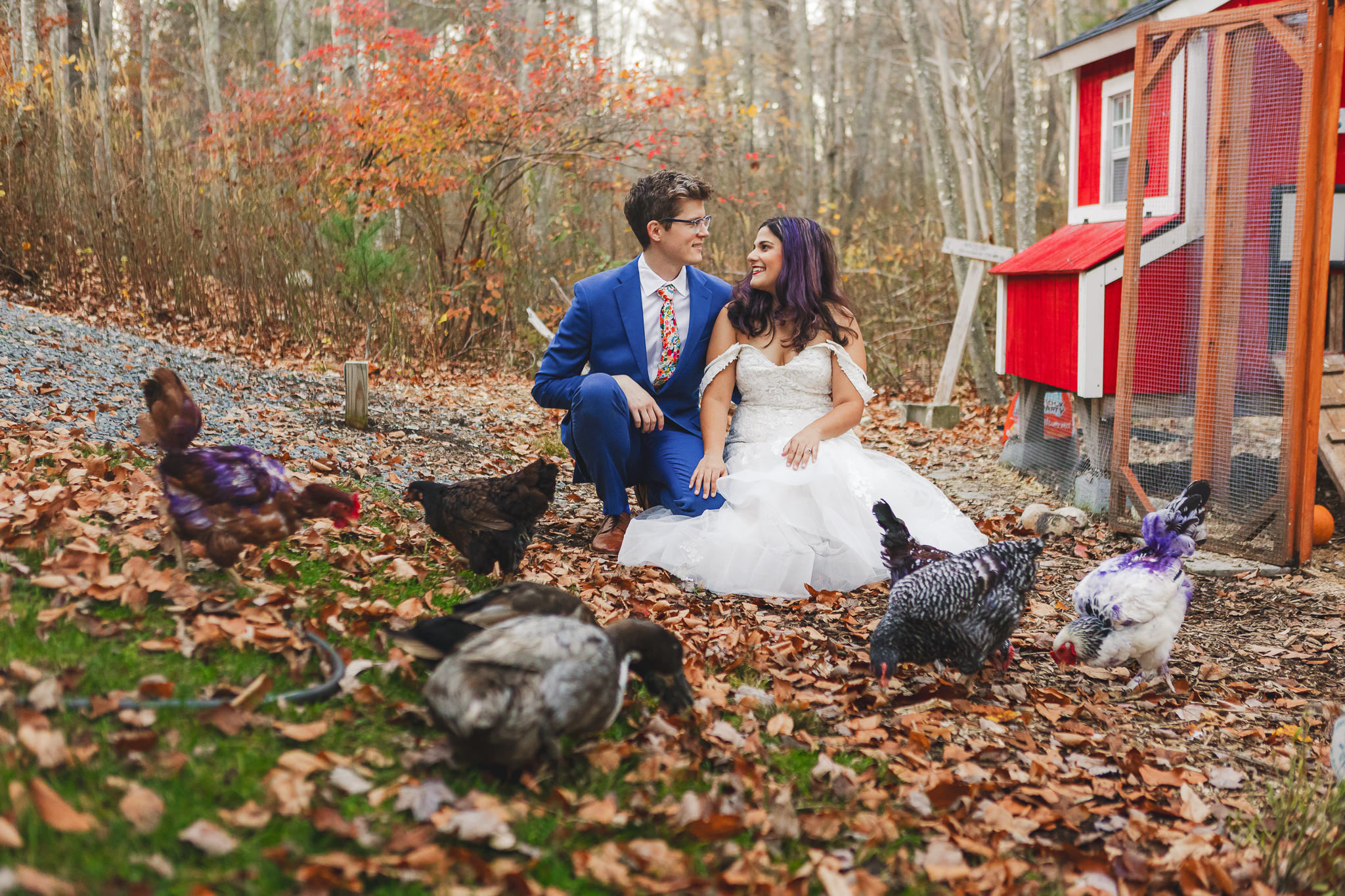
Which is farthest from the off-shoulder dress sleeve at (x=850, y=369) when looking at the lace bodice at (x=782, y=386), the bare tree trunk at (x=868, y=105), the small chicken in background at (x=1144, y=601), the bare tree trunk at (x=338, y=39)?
the bare tree trunk at (x=868, y=105)

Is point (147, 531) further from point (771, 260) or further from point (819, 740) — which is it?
point (771, 260)

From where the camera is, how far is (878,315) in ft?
42.0

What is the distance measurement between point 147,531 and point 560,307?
29.7ft

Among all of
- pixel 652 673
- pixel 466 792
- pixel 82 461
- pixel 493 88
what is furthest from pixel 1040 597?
pixel 493 88

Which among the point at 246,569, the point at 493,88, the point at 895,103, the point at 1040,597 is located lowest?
the point at 1040,597

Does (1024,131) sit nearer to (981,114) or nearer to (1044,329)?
(981,114)

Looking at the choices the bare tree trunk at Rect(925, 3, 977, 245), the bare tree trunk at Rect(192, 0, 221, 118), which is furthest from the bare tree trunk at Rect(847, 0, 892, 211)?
the bare tree trunk at Rect(192, 0, 221, 118)

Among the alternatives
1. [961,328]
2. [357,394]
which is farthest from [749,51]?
[357,394]

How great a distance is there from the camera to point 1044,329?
26.1 feet

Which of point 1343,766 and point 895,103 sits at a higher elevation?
point 895,103

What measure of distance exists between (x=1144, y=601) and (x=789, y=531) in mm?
1569

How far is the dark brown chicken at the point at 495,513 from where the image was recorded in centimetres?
402

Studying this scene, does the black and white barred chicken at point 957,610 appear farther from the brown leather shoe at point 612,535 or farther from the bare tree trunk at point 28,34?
the bare tree trunk at point 28,34

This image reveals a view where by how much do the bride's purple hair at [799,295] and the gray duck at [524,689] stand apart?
9.30ft
